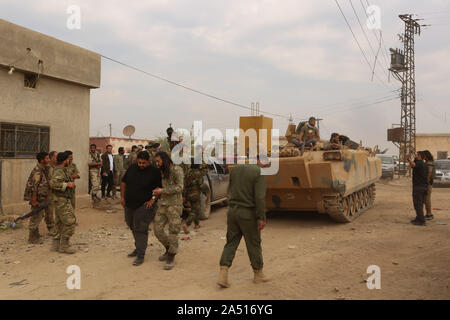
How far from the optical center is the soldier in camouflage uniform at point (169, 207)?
207 inches

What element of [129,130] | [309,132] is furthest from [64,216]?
[129,130]

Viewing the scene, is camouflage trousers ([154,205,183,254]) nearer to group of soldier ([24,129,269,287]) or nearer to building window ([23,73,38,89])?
group of soldier ([24,129,269,287])

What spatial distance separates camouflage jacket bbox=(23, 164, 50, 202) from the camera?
A: 6.55 meters

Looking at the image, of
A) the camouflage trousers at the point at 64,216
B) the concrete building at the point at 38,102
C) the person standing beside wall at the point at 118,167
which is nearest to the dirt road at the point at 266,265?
the camouflage trousers at the point at 64,216

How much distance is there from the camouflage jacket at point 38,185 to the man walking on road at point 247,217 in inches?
154

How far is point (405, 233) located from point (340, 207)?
1377 mm

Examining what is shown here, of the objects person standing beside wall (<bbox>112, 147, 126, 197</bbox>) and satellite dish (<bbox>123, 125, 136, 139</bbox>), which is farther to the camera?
satellite dish (<bbox>123, 125, 136, 139</bbox>)

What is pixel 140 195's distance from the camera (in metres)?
5.30

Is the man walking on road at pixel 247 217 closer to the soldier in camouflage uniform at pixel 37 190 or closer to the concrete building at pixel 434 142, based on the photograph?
the soldier in camouflage uniform at pixel 37 190

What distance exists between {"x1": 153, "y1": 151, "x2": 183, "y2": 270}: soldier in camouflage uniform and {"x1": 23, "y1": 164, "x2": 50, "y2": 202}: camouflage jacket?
257 centimetres

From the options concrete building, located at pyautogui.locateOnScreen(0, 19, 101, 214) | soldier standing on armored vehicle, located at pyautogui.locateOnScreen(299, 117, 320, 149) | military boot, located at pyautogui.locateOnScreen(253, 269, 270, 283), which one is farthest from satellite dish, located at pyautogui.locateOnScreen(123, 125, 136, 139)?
military boot, located at pyautogui.locateOnScreen(253, 269, 270, 283)

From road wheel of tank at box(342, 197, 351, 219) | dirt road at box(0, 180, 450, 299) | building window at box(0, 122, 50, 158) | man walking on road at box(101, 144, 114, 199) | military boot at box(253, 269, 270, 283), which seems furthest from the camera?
man walking on road at box(101, 144, 114, 199)

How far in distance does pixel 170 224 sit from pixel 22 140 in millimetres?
5277

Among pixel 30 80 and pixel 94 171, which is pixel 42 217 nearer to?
pixel 94 171
